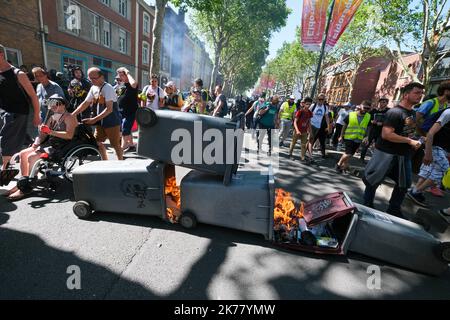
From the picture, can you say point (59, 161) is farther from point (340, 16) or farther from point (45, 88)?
point (340, 16)

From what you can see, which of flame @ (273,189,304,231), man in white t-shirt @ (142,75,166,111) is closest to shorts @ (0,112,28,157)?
man in white t-shirt @ (142,75,166,111)

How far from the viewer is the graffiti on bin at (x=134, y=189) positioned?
2944 mm

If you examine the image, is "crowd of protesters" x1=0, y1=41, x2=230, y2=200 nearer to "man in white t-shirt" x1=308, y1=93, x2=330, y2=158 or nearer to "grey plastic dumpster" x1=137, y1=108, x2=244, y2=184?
"grey plastic dumpster" x1=137, y1=108, x2=244, y2=184

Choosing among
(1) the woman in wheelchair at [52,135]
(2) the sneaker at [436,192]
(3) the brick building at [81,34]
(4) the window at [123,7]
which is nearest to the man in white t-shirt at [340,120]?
(2) the sneaker at [436,192]

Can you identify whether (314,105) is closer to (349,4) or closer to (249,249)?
(349,4)

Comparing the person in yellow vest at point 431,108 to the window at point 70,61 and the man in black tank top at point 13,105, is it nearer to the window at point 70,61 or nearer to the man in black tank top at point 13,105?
the man in black tank top at point 13,105

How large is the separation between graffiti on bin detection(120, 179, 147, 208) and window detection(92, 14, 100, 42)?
67.1ft

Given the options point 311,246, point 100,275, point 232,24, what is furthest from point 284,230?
point 232,24

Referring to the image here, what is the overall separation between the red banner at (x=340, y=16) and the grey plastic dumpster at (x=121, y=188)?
10310mm

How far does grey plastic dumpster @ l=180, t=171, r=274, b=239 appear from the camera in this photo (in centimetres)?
272

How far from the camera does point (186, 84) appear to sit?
162ft

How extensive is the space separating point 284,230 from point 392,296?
121 centimetres

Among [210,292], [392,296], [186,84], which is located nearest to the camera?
[210,292]

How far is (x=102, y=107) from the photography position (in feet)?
14.7
